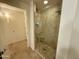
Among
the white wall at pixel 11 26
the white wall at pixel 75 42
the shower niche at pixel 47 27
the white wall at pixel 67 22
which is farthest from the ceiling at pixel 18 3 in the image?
the white wall at pixel 75 42

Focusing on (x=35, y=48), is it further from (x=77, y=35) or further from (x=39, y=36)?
(x=77, y=35)

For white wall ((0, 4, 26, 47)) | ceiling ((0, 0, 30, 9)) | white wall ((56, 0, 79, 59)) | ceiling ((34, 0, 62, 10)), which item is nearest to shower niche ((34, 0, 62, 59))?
ceiling ((34, 0, 62, 10))

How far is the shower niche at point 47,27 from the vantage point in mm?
1517

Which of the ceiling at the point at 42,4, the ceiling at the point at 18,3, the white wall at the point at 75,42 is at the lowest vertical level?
the white wall at the point at 75,42

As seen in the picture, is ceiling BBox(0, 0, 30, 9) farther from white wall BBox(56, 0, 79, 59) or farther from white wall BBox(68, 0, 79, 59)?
white wall BBox(68, 0, 79, 59)

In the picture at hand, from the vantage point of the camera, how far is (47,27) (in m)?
1.76

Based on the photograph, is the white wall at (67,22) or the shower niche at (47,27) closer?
the white wall at (67,22)

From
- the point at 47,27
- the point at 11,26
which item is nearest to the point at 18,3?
the point at 47,27

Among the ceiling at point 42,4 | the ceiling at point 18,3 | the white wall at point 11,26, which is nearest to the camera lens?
the ceiling at point 42,4

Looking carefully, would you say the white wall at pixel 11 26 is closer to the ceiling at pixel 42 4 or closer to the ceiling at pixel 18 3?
the ceiling at pixel 18 3

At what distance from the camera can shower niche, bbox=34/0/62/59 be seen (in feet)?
4.98

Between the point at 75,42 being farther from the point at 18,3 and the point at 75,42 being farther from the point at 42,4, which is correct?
the point at 18,3

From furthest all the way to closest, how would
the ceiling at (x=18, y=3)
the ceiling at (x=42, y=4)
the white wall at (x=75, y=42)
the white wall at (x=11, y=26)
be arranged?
the white wall at (x=11, y=26) < the ceiling at (x=18, y=3) < the ceiling at (x=42, y=4) < the white wall at (x=75, y=42)

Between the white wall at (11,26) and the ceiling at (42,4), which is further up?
the ceiling at (42,4)
